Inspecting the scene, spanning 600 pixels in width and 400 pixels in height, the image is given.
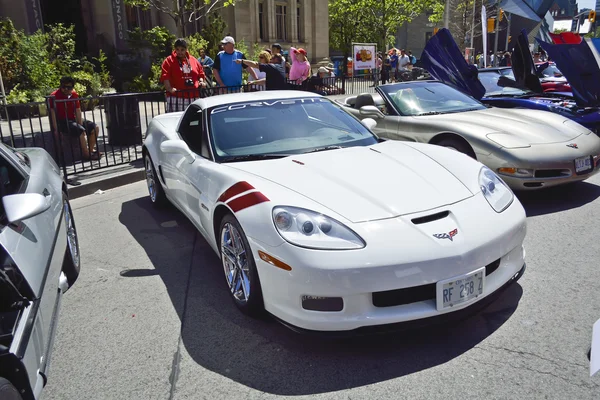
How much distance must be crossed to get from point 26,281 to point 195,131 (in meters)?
2.45

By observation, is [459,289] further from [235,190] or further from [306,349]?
[235,190]

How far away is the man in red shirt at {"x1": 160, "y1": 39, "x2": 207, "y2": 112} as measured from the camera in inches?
339

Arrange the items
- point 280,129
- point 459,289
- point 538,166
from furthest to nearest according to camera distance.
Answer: point 538,166
point 280,129
point 459,289

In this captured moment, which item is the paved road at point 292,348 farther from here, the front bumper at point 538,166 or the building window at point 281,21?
the building window at point 281,21

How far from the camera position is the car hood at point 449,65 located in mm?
7934

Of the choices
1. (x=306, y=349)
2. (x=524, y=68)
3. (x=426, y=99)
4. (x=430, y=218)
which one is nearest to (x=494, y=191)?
(x=430, y=218)

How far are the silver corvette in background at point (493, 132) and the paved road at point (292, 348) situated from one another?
1.32m

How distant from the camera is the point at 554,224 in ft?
16.6

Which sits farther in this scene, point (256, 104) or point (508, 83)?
point (508, 83)

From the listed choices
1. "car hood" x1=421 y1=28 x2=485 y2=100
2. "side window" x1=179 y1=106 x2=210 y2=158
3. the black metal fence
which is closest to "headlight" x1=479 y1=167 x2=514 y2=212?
"side window" x1=179 y1=106 x2=210 y2=158

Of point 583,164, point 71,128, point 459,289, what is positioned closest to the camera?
point 459,289

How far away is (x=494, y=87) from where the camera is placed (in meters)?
9.47

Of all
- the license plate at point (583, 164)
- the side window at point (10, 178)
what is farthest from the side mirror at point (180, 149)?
the license plate at point (583, 164)

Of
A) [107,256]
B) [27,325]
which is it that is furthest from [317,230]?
[107,256]
